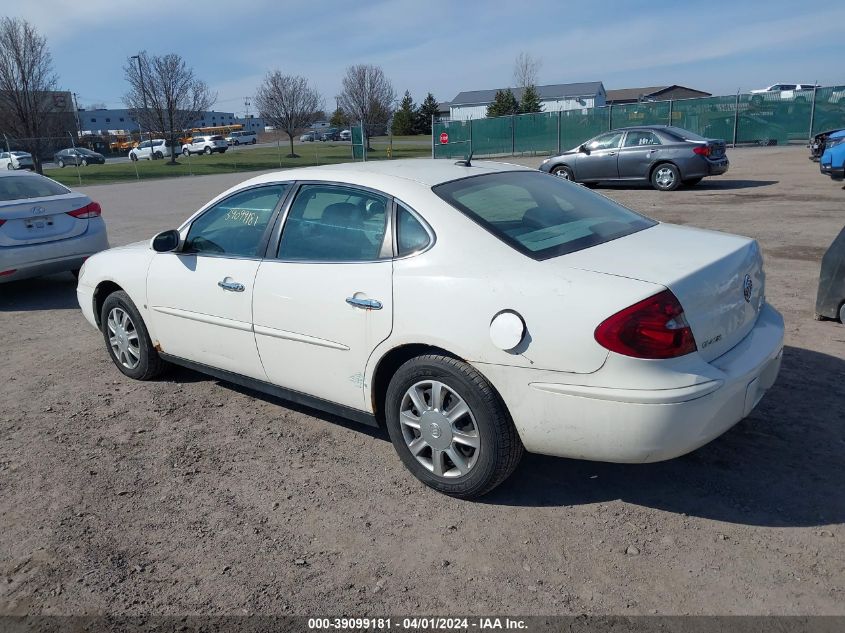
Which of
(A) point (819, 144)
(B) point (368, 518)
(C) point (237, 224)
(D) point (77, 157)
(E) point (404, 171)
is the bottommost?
(B) point (368, 518)

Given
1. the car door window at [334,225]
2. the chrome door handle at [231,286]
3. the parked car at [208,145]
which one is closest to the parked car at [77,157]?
the parked car at [208,145]

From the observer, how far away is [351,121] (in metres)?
62.0

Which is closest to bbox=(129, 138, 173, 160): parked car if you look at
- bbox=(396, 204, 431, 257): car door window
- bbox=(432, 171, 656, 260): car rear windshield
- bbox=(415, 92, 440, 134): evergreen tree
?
bbox=(415, 92, 440, 134): evergreen tree

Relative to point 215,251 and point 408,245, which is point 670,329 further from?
point 215,251

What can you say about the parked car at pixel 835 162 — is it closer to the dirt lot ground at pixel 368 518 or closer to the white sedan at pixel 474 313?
the dirt lot ground at pixel 368 518

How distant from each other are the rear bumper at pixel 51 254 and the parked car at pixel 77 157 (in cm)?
4086

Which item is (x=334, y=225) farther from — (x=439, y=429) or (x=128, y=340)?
(x=128, y=340)

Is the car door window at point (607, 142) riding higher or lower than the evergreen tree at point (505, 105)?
lower

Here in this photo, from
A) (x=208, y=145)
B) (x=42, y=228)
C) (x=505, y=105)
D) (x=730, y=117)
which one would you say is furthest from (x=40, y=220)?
(x=505, y=105)

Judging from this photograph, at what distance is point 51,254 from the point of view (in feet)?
26.9

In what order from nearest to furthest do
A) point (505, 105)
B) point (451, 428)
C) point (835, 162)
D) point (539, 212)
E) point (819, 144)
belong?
point (451, 428)
point (539, 212)
point (835, 162)
point (819, 144)
point (505, 105)

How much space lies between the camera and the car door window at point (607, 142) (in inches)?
672

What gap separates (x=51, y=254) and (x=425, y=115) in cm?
6656

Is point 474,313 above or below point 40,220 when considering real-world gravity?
above
